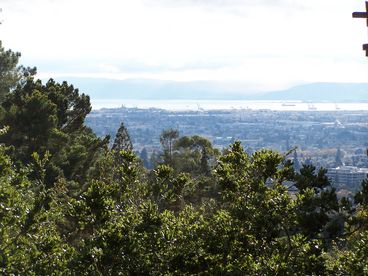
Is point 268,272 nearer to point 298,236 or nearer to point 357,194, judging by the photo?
point 298,236

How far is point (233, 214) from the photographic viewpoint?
5645 millimetres

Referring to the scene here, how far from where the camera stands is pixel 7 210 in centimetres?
607

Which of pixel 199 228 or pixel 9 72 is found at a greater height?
pixel 9 72

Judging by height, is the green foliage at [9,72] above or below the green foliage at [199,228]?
above

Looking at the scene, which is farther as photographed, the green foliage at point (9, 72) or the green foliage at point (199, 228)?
the green foliage at point (9, 72)

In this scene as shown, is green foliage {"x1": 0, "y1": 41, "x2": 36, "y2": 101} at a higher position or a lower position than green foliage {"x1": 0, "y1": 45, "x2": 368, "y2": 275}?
higher

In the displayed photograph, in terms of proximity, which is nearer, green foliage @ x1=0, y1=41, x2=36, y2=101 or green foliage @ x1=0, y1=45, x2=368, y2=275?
green foliage @ x1=0, y1=45, x2=368, y2=275

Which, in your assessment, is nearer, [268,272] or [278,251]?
[268,272]

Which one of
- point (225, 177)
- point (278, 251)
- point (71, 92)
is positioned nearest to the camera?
point (278, 251)

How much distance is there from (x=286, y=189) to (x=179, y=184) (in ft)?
3.64

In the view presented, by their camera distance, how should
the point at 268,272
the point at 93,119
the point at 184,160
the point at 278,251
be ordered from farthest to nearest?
the point at 93,119
the point at 184,160
the point at 278,251
the point at 268,272

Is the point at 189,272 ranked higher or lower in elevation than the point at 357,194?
lower

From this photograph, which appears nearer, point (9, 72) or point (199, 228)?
point (199, 228)

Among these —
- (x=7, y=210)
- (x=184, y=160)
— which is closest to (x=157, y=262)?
(x=7, y=210)
